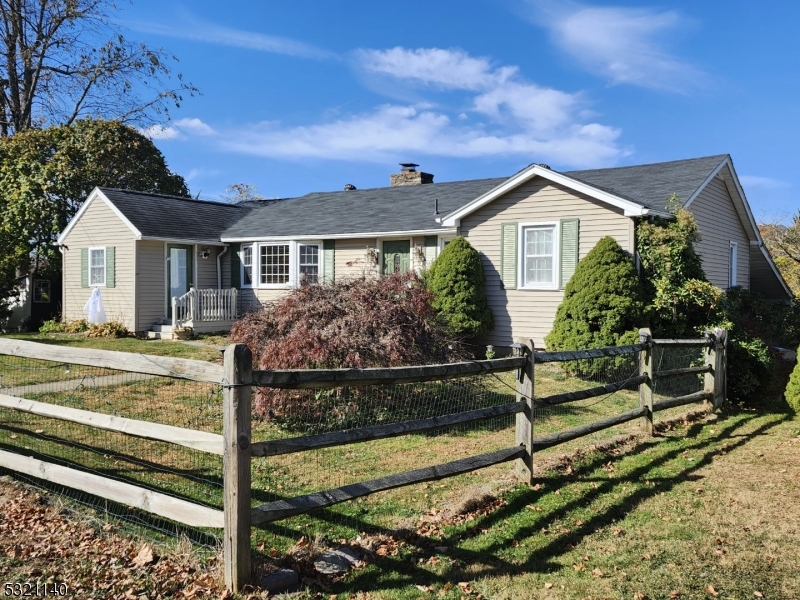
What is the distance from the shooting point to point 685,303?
13859 millimetres

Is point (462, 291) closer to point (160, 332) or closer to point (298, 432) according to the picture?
point (298, 432)

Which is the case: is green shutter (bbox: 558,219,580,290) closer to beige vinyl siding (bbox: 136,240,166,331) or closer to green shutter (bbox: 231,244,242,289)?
green shutter (bbox: 231,244,242,289)

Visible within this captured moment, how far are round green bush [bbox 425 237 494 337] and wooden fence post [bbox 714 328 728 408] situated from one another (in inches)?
237

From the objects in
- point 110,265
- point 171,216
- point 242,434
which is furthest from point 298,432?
point 171,216

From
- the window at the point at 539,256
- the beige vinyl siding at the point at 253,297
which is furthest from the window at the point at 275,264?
the window at the point at 539,256

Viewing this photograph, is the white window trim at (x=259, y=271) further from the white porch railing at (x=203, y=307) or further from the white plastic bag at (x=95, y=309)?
the white plastic bag at (x=95, y=309)

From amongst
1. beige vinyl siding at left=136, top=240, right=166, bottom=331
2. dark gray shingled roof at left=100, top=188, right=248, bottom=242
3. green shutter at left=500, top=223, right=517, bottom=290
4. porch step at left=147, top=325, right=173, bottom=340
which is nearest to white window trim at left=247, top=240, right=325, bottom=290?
dark gray shingled roof at left=100, top=188, right=248, bottom=242

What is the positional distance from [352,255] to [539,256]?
671 cm

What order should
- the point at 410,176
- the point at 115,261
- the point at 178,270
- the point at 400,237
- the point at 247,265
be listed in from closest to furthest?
the point at 400,237, the point at 115,261, the point at 178,270, the point at 247,265, the point at 410,176

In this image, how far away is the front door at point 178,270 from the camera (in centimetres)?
2145

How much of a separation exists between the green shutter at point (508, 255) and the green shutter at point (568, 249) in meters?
1.20

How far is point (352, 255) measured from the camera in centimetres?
2041

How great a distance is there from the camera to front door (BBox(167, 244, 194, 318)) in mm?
21453

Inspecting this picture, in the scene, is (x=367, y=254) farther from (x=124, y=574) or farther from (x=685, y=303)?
(x=124, y=574)
